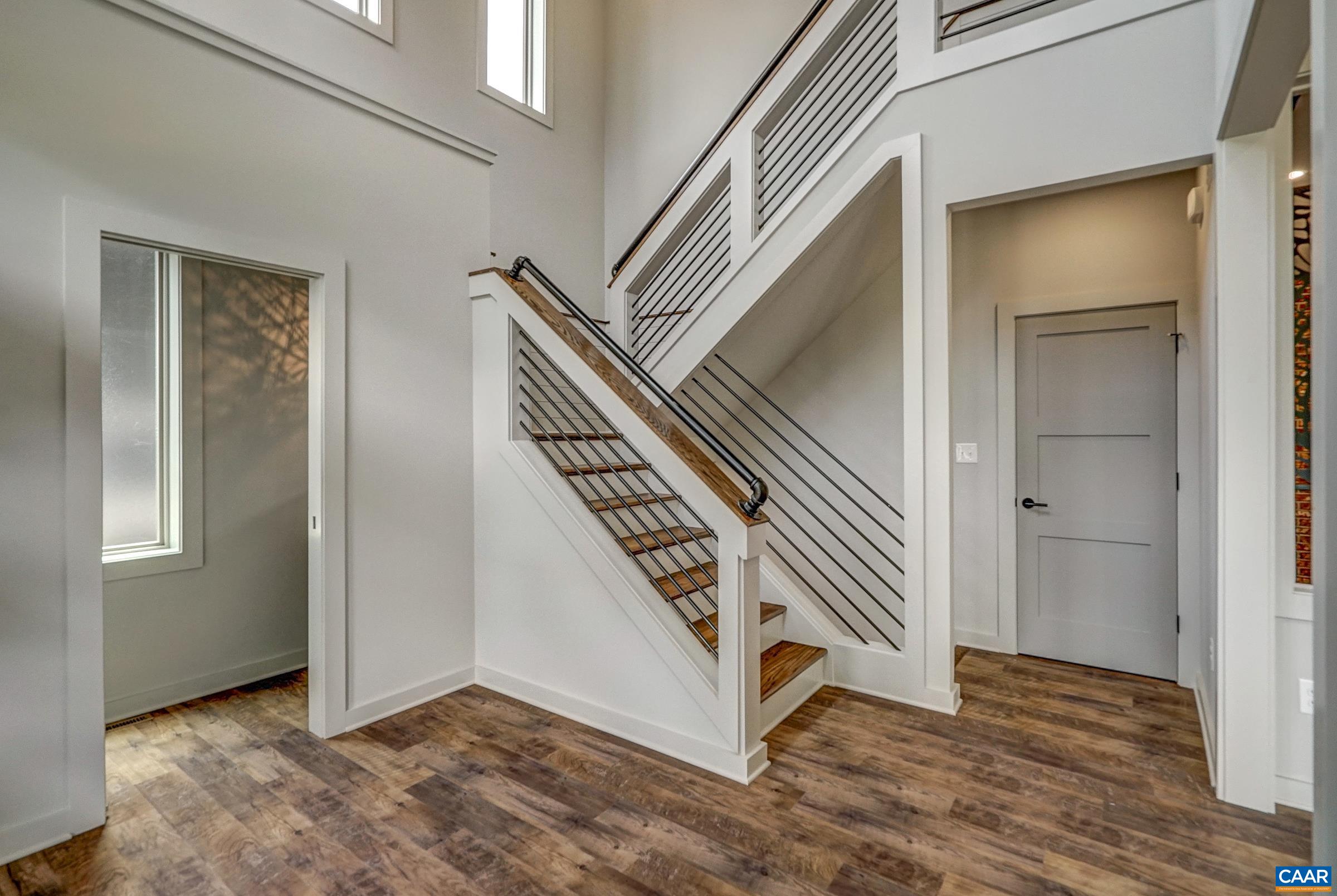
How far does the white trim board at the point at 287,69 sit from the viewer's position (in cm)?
233

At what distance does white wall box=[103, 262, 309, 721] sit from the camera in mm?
3137

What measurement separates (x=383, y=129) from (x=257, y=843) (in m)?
2.86

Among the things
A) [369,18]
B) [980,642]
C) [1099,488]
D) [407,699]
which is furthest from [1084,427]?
[369,18]

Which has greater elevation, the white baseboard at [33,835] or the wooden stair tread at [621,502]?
the wooden stair tread at [621,502]

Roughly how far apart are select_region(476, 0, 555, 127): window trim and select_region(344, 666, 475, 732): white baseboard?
3189 mm

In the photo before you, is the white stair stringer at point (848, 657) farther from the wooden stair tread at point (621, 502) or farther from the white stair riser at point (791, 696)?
the wooden stair tread at point (621, 502)

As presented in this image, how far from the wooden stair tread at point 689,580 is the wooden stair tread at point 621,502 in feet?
1.25

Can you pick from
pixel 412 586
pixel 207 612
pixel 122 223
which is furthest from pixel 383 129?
pixel 207 612

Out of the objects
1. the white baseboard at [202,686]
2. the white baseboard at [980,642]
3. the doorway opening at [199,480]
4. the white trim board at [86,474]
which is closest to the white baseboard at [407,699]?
the doorway opening at [199,480]

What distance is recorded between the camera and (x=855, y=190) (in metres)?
3.11

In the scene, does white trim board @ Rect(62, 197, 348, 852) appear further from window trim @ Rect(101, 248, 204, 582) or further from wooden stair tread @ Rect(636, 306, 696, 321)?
wooden stair tread @ Rect(636, 306, 696, 321)

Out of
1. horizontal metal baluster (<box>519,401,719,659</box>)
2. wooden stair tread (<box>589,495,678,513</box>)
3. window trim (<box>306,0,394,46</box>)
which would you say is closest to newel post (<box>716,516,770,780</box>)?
horizontal metal baluster (<box>519,401,719,659</box>)

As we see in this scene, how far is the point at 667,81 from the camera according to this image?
4582 millimetres

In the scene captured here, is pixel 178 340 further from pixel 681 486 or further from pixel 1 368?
pixel 681 486
